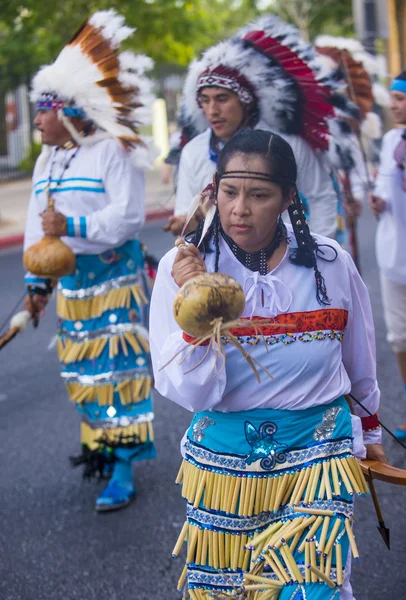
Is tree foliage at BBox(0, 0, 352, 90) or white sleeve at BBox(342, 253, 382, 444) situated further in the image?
tree foliage at BBox(0, 0, 352, 90)

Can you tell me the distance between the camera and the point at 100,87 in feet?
15.1

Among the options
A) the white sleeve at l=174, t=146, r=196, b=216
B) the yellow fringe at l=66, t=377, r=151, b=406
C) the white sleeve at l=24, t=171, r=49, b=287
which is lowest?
the yellow fringe at l=66, t=377, r=151, b=406

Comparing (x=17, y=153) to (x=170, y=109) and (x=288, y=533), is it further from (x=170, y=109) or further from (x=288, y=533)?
(x=288, y=533)

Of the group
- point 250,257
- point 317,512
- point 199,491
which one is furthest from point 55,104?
point 317,512

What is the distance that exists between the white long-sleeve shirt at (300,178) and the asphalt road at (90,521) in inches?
51.4

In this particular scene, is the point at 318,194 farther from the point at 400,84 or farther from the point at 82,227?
the point at 82,227

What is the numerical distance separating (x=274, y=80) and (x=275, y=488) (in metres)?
2.32

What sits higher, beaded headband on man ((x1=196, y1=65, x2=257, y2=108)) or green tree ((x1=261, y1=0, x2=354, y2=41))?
beaded headband on man ((x1=196, y1=65, x2=257, y2=108))

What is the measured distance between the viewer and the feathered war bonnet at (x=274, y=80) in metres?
4.29

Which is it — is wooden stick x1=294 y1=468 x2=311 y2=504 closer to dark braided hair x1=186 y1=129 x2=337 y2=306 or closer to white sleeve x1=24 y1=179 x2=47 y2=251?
dark braided hair x1=186 y1=129 x2=337 y2=306

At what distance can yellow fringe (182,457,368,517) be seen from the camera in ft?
8.15

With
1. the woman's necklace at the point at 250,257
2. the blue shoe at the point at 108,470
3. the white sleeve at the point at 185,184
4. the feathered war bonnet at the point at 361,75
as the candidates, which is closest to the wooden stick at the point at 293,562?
the woman's necklace at the point at 250,257

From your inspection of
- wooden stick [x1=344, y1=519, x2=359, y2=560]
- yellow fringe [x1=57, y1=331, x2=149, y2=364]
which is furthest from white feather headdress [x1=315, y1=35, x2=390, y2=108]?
wooden stick [x1=344, y1=519, x2=359, y2=560]

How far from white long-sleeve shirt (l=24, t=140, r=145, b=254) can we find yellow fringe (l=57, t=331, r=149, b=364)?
1.43 feet
